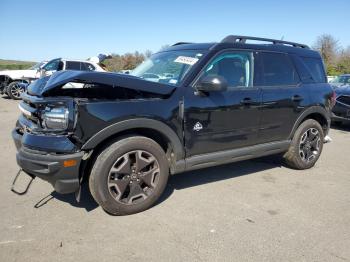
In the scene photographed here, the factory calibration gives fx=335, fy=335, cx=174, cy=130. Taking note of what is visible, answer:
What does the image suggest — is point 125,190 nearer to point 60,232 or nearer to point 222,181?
point 60,232

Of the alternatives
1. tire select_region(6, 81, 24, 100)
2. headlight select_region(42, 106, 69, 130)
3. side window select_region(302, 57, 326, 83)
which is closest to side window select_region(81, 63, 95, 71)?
tire select_region(6, 81, 24, 100)

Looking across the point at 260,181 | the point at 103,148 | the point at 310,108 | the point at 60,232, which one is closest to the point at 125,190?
the point at 103,148

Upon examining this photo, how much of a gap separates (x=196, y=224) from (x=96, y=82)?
176 centimetres

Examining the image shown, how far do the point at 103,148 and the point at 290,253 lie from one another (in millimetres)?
2024

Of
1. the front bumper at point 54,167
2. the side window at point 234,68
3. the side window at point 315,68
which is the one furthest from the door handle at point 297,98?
the front bumper at point 54,167

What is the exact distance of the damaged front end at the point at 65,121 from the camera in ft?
10.3

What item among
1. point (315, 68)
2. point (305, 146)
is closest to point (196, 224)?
point (305, 146)

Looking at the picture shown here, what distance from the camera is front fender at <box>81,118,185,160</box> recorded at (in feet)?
10.6

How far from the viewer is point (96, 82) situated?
3.29 meters

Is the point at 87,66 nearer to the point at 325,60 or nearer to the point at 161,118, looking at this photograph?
the point at 161,118

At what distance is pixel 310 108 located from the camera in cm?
516

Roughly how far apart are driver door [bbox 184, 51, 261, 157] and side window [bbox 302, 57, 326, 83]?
135 cm

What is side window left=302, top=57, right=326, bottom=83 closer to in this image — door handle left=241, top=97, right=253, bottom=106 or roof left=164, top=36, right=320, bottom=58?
roof left=164, top=36, right=320, bottom=58

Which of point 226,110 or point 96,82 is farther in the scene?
point 226,110
